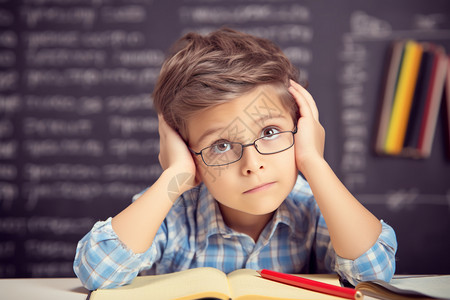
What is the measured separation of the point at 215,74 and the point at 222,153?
171 mm

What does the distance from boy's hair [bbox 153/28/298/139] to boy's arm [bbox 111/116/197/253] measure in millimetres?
63

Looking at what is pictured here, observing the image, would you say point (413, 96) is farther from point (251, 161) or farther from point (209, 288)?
point (209, 288)

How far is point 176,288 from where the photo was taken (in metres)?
0.73

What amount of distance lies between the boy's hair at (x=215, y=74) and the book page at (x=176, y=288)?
34 cm

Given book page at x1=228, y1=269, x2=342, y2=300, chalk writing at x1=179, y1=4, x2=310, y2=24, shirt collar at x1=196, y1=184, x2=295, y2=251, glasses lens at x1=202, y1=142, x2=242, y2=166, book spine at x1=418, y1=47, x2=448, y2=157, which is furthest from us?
chalk writing at x1=179, y1=4, x2=310, y2=24

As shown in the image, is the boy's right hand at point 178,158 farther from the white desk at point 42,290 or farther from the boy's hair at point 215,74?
the white desk at point 42,290

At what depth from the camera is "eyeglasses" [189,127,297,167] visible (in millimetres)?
875

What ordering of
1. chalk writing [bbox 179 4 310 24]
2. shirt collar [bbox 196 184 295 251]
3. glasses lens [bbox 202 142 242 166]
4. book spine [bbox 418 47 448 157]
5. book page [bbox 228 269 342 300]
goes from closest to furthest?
1. book page [bbox 228 269 342 300]
2. glasses lens [bbox 202 142 242 166]
3. shirt collar [bbox 196 184 295 251]
4. book spine [bbox 418 47 448 157]
5. chalk writing [bbox 179 4 310 24]

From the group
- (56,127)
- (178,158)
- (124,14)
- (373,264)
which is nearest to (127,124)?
(56,127)

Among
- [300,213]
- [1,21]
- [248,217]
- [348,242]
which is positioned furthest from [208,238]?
[1,21]

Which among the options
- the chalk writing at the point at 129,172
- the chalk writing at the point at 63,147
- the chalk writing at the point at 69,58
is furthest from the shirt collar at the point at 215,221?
the chalk writing at the point at 69,58

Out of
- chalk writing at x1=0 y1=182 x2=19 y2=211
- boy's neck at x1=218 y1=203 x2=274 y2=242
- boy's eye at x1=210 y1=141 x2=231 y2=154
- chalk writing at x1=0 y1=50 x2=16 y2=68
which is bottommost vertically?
chalk writing at x1=0 y1=182 x2=19 y2=211

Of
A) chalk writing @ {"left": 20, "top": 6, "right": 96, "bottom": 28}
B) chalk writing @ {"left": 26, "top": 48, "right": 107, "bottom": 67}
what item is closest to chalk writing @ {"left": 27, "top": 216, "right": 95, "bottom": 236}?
chalk writing @ {"left": 26, "top": 48, "right": 107, "bottom": 67}

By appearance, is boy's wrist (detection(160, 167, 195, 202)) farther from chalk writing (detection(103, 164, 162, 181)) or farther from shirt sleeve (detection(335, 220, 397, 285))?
chalk writing (detection(103, 164, 162, 181))
